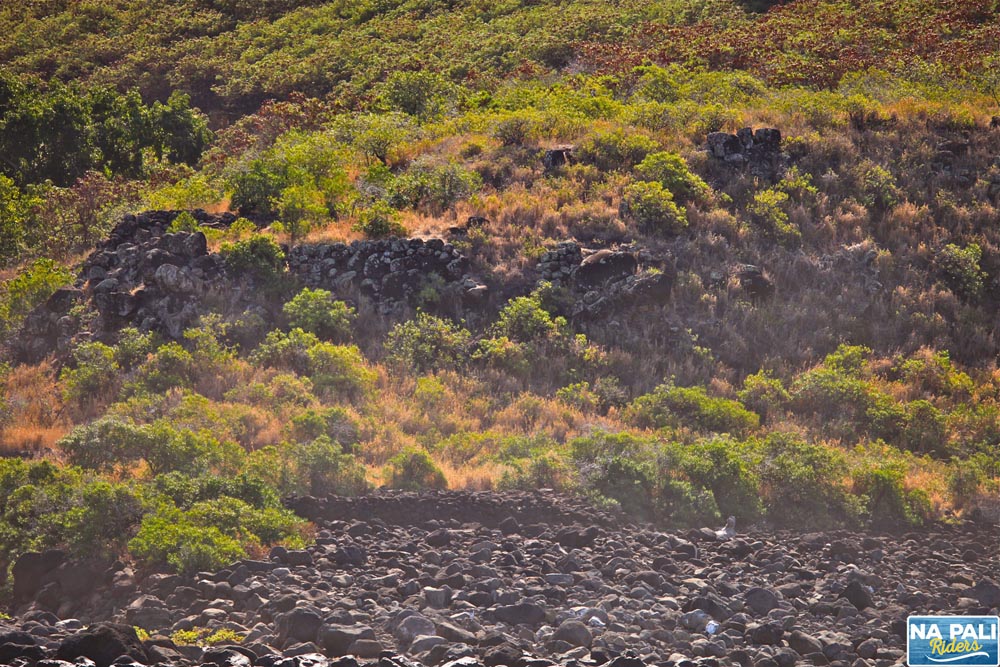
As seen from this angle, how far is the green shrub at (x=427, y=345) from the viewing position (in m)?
16.2

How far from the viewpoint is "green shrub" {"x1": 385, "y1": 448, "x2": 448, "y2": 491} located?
1263 centimetres

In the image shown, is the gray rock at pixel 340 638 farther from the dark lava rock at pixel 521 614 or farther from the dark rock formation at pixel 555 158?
the dark rock formation at pixel 555 158

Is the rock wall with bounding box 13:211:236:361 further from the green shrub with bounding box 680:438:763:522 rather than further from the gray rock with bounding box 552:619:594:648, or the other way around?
the gray rock with bounding box 552:619:594:648

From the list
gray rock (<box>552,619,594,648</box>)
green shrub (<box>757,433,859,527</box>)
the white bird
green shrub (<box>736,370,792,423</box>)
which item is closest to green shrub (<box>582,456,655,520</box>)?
the white bird

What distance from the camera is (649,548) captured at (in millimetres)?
11023

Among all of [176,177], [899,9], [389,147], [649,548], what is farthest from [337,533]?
[899,9]

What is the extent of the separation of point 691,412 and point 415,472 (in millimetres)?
4674

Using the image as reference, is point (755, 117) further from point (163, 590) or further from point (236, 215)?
point (163, 590)

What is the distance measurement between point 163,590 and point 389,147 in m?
14.4

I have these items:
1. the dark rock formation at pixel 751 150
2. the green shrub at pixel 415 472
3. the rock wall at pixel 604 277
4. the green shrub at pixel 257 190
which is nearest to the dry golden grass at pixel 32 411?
the green shrub at pixel 415 472

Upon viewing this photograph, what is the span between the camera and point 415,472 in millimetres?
12758

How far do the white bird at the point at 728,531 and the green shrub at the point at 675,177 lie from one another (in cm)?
932

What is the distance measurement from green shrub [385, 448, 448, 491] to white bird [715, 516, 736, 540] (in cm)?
354

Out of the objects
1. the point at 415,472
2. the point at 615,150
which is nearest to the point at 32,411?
the point at 415,472
